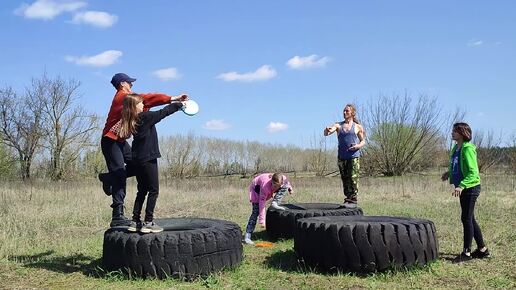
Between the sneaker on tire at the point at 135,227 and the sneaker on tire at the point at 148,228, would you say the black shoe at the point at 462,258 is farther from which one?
the sneaker on tire at the point at 135,227

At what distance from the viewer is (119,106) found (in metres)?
6.10

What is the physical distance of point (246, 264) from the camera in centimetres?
624

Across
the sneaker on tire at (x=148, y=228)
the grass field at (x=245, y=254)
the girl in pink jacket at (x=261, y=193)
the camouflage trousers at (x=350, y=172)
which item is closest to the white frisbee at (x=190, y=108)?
the sneaker on tire at (x=148, y=228)

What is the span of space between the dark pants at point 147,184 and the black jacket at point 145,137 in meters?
0.08

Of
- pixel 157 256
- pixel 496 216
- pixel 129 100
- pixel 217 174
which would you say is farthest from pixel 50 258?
pixel 217 174

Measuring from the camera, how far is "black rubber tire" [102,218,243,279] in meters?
5.30

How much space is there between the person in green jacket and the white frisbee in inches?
141

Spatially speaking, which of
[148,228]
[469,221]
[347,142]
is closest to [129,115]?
[148,228]

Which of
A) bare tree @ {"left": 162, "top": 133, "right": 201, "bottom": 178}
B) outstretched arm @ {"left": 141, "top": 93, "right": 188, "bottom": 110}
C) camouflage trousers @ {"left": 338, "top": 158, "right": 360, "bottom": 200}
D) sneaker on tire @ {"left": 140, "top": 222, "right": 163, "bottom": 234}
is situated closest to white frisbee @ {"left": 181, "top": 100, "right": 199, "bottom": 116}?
outstretched arm @ {"left": 141, "top": 93, "right": 188, "bottom": 110}

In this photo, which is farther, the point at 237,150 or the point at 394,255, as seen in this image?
the point at 237,150

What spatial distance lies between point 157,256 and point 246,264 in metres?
1.39

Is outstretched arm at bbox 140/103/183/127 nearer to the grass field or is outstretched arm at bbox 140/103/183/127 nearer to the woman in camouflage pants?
the grass field

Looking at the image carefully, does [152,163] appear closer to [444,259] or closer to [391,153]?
[444,259]

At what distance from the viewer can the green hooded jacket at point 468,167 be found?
20.8 ft
